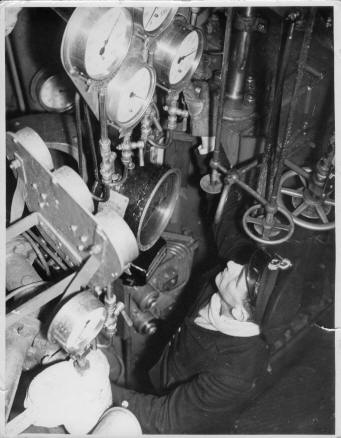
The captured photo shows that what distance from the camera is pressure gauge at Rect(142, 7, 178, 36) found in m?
1.13

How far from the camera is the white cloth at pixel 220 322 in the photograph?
59.4 inches

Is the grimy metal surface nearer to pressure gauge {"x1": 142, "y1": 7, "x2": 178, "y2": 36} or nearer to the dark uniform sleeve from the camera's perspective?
pressure gauge {"x1": 142, "y1": 7, "x2": 178, "y2": 36}

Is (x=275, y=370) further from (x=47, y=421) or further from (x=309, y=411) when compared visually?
(x=47, y=421)

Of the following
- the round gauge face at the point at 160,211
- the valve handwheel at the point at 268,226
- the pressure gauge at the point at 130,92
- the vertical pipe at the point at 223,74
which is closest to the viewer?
the pressure gauge at the point at 130,92

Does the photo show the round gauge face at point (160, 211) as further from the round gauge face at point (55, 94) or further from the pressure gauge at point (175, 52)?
the round gauge face at point (55, 94)

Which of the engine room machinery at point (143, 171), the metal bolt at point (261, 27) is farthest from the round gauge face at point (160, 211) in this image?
the metal bolt at point (261, 27)

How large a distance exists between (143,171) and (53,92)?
0.75m

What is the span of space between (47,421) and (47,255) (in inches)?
17.8

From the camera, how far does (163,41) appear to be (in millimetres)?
1229

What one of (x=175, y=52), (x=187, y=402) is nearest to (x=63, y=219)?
(x=175, y=52)

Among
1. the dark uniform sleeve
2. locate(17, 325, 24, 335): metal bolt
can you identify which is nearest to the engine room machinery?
locate(17, 325, 24, 335): metal bolt

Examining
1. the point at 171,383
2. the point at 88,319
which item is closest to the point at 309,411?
the point at 171,383

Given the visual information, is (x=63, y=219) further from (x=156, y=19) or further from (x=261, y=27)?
(x=261, y=27)

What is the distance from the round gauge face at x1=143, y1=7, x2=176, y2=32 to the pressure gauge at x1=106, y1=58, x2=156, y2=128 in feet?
0.32
